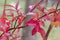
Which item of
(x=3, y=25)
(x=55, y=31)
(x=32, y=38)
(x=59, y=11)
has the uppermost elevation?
(x=59, y=11)

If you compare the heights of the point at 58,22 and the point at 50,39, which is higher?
the point at 58,22

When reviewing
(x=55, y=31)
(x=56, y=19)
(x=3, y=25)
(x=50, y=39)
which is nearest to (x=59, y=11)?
(x=56, y=19)

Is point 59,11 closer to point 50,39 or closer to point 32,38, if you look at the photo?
point 32,38

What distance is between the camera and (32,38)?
981 millimetres

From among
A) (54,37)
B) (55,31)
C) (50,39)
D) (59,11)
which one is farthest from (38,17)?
(55,31)

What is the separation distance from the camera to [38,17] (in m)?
0.71

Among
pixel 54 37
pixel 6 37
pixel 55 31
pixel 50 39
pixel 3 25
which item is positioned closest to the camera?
pixel 3 25

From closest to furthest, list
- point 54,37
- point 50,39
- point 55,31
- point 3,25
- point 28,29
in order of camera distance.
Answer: point 3,25 < point 28,29 < point 50,39 < point 54,37 < point 55,31

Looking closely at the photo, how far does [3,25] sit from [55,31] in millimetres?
1694

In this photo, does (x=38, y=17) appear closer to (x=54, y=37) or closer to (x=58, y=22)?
(x=58, y=22)

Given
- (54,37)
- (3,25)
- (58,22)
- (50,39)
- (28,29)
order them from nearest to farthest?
1. (58,22)
2. (3,25)
3. (28,29)
4. (50,39)
5. (54,37)

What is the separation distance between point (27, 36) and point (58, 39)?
1.11 meters

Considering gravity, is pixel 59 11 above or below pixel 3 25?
above

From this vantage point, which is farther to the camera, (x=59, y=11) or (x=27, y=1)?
(x=27, y=1)
